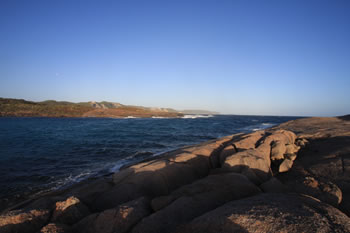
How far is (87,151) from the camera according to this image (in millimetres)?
12016

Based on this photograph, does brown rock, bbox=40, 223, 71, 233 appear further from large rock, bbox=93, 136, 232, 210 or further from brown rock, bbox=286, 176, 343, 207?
brown rock, bbox=286, 176, 343, 207

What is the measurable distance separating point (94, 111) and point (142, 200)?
6573 cm

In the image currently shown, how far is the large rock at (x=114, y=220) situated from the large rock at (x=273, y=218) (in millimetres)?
1026

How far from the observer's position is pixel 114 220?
276 cm

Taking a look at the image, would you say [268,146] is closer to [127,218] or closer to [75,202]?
[127,218]

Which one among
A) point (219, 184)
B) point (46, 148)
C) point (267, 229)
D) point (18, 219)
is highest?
point (267, 229)

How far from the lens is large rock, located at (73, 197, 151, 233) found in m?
2.69

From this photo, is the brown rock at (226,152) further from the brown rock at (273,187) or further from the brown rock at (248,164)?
the brown rock at (273,187)

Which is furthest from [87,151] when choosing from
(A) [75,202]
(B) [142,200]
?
(B) [142,200]

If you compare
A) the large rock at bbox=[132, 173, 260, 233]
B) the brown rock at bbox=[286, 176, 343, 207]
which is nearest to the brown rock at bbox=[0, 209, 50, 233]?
the large rock at bbox=[132, 173, 260, 233]

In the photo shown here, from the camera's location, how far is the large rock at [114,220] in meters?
2.69

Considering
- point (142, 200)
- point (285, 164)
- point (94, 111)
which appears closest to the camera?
point (142, 200)

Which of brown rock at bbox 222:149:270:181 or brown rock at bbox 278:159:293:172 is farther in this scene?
brown rock at bbox 278:159:293:172

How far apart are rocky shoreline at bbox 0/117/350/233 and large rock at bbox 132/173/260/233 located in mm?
17
